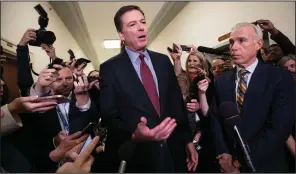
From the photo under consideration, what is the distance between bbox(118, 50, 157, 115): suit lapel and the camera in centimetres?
159

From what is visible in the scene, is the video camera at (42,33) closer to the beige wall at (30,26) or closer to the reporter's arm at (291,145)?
the beige wall at (30,26)

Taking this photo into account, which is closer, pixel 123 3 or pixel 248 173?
pixel 248 173

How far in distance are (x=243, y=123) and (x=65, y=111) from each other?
41.2 inches

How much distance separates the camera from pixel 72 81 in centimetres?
168

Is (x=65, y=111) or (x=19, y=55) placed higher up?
(x=19, y=55)

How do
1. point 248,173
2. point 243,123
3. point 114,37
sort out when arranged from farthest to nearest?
point 114,37 → point 243,123 → point 248,173

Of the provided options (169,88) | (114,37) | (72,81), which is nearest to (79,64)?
(72,81)

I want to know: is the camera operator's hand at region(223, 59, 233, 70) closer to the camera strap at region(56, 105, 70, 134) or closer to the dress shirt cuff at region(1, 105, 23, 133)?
the camera strap at region(56, 105, 70, 134)

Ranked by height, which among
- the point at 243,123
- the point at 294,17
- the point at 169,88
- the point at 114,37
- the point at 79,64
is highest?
the point at 294,17

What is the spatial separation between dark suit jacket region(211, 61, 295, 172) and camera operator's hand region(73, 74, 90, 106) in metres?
0.82

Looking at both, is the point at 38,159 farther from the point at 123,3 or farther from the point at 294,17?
the point at 294,17

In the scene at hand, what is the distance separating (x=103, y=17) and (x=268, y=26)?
40.6 inches

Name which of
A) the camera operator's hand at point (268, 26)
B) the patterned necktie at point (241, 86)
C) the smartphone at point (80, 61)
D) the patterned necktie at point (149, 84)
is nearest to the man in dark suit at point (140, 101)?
the patterned necktie at point (149, 84)

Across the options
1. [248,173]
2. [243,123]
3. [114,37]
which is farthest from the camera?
[114,37]
